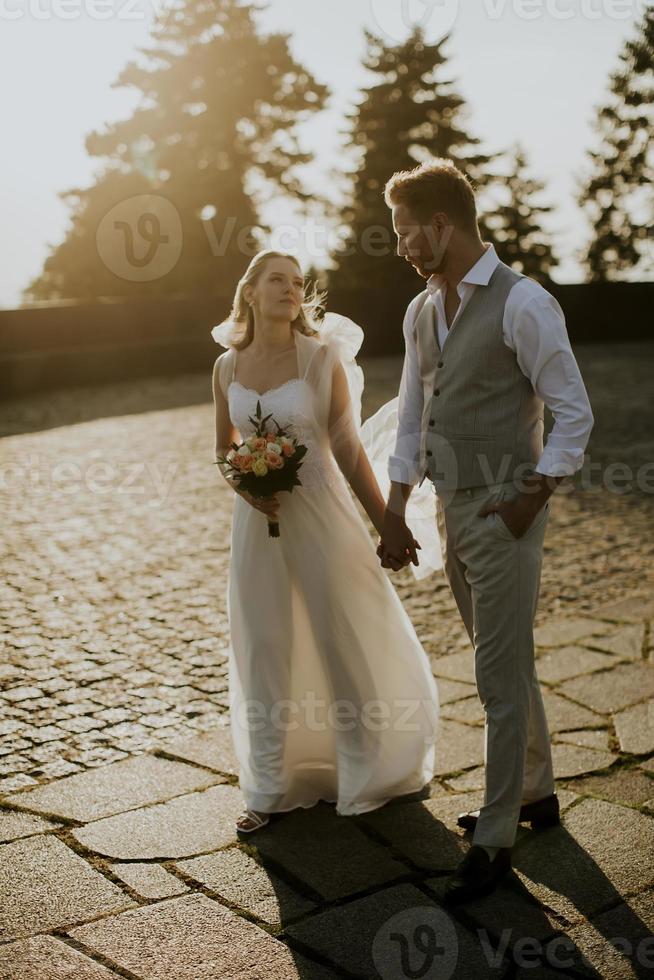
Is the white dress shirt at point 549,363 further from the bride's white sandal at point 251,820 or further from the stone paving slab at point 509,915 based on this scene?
the bride's white sandal at point 251,820

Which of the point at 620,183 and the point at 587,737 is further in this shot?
the point at 620,183

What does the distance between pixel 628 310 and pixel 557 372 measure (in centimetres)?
2830

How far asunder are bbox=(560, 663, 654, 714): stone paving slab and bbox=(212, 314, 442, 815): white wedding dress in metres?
1.12

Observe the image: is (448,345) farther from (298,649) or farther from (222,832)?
(222,832)

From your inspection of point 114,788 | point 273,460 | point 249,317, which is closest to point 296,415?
point 273,460

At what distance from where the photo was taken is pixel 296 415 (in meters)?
4.10

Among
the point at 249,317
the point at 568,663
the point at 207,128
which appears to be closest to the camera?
the point at 249,317

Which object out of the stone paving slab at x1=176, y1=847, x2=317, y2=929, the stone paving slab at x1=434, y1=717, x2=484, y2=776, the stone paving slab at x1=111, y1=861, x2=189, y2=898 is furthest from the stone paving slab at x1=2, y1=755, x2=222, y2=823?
the stone paving slab at x1=434, y1=717, x2=484, y2=776

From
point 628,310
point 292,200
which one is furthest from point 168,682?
point 292,200

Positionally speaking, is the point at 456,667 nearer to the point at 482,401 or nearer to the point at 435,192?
the point at 482,401

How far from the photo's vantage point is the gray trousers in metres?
3.43

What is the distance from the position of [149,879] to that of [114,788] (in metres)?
0.74

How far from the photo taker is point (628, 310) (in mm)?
30000

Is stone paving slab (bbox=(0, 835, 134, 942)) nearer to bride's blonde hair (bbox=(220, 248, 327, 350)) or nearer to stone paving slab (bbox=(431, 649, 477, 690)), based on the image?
bride's blonde hair (bbox=(220, 248, 327, 350))
